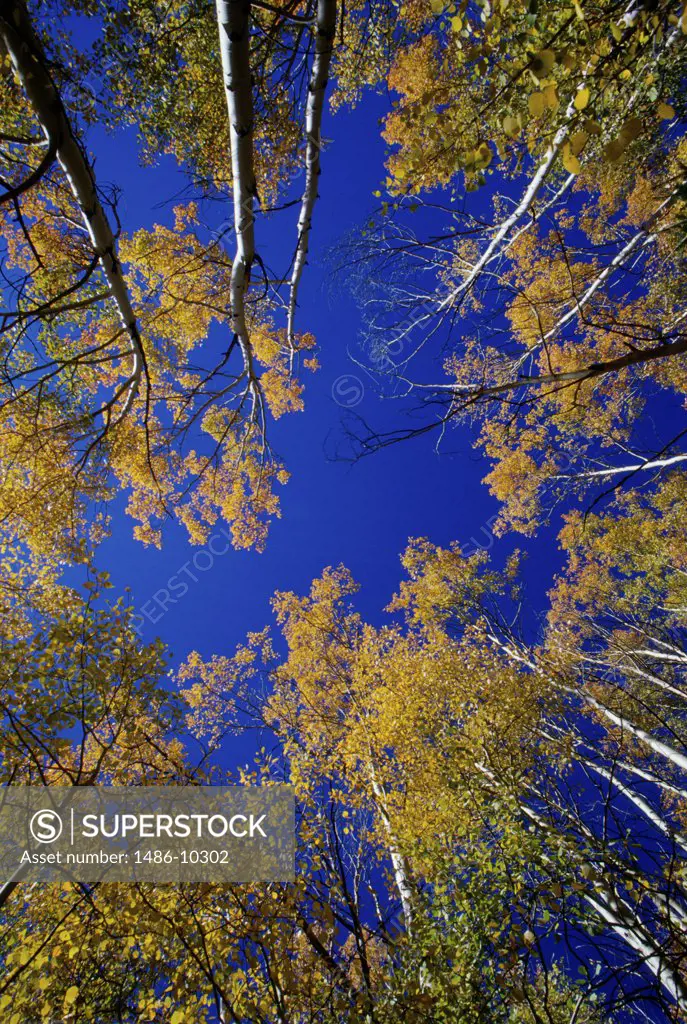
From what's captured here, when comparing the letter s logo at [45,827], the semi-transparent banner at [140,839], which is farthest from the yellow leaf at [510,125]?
the letter s logo at [45,827]

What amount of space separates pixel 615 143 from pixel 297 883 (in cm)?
458

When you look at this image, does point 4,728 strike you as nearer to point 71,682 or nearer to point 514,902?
point 71,682

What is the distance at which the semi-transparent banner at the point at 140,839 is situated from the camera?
12.1 ft

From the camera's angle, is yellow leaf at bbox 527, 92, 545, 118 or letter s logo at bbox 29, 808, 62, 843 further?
letter s logo at bbox 29, 808, 62, 843

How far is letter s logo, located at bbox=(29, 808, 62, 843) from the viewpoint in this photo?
3824mm

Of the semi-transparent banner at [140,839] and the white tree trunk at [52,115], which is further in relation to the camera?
the semi-transparent banner at [140,839]

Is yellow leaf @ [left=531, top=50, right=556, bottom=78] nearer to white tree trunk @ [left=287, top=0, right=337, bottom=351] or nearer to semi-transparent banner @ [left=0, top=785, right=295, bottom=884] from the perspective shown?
white tree trunk @ [left=287, top=0, right=337, bottom=351]

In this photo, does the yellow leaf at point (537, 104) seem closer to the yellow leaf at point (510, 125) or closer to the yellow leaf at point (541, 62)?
the yellow leaf at point (510, 125)

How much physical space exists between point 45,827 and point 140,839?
44.4 inches

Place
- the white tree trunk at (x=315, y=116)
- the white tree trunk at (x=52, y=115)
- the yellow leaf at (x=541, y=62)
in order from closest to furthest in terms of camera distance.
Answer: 1. the yellow leaf at (x=541, y=62)
2. the white tree trunk at (x=52, y=115)
3. the white tree trunk at (x=315, y=116)

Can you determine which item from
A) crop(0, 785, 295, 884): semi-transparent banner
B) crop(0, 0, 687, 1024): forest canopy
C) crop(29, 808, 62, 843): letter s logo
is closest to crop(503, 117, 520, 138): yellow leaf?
crop(0, 0, 687, 1024): forest canopy

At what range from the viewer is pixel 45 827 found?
13.5 ft

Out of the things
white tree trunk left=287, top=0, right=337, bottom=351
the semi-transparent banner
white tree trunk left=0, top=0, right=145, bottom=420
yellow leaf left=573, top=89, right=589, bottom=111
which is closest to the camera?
yellow leaf left=573, top=89, right=589, bottom=111

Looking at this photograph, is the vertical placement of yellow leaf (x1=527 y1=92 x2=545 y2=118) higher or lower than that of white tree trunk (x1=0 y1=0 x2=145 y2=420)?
lower
